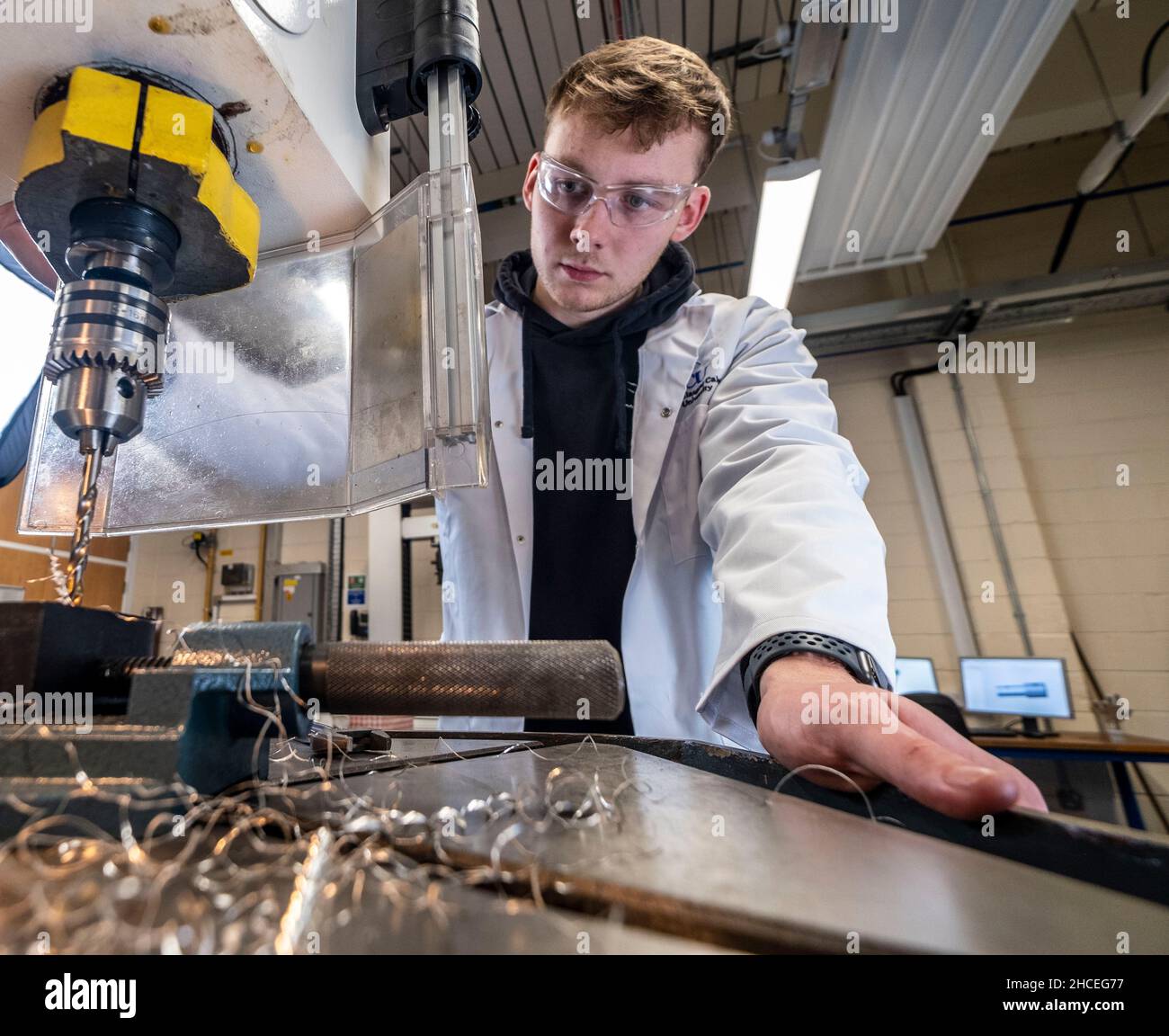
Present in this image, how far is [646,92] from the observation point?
94cm

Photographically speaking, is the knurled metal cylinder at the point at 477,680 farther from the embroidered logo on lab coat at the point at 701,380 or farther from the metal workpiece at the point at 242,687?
the embroidered logo on lab coat at the point at 701,380

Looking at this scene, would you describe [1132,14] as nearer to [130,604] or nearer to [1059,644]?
[1059,644]

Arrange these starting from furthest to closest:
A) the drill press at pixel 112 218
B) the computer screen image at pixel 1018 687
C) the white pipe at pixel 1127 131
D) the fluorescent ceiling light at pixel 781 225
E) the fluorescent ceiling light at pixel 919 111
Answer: the computer screen image at pixel 1018 687, the white pipe at pixel 1127 131, the fluorescent ceiling light at pixel 781 225, the fluorescent ceiling light at pixel 919 111, the drill press at pixel 112 218

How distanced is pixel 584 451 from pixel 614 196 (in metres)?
0.44

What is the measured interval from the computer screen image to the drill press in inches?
138

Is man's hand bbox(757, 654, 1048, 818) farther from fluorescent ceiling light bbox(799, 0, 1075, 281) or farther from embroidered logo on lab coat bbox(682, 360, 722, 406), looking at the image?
fluorescent ceiling light bbox(799, 0, 1075, 281)

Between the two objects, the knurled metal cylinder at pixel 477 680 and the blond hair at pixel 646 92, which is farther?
the blond hair at pixel 646 92

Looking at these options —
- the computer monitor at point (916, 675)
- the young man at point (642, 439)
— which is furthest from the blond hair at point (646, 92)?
the computer monitor at point (916, 675)

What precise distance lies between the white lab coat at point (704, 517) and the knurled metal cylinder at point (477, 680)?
0.89 ft

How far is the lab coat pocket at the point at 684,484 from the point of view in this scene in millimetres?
1047

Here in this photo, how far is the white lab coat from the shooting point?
2.16 feet

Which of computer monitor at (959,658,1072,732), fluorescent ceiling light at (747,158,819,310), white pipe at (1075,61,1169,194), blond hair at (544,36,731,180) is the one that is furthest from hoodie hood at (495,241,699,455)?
computer monitor at (959,658,1072,732)

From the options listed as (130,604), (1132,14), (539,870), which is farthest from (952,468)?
(130,604)

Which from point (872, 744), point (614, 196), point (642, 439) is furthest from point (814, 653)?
point (614, 196)
